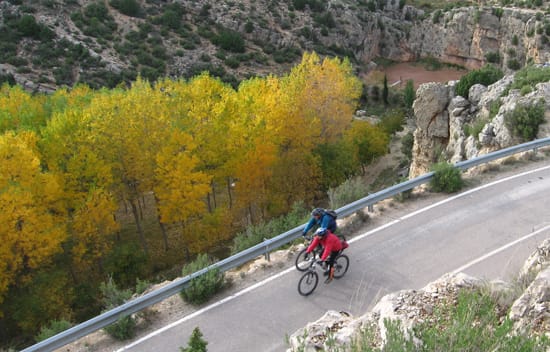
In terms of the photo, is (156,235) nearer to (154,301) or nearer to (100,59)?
(154,301)

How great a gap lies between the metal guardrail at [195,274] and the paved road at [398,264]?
671mm

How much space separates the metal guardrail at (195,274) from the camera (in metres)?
8.40

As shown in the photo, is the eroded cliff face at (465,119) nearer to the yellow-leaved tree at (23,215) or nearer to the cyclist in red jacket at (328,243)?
the cyclist in red jacket at (328,243)

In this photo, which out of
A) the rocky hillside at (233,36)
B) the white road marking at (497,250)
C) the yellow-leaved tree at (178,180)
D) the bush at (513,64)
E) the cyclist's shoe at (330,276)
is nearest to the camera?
the cyclist's shoe at (330,276)

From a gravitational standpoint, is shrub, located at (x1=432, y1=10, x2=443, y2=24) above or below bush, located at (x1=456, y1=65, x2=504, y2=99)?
above

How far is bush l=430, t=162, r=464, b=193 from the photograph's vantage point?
13062 millimetres

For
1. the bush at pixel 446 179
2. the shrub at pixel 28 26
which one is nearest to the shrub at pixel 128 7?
the shrub at pixel 28 26

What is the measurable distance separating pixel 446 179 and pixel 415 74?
60.0m

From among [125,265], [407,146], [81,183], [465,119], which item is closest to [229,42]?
[407,146]

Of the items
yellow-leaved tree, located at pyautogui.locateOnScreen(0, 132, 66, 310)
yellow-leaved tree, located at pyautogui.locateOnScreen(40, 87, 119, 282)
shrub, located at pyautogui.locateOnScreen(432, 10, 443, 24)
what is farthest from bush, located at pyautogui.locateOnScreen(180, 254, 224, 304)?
shrub, located at pyautogui.locateOnScreen(432, 10, 443, 24)

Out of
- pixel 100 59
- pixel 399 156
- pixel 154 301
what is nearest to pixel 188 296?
pixel 154 301

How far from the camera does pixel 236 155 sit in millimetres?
24469

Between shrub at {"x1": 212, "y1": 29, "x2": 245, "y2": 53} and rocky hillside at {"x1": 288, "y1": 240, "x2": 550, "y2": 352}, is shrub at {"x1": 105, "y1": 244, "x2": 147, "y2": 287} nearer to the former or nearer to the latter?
rocky hillside at {"x1": 288, "y1": 240, "x2": 550, "y2": 352}

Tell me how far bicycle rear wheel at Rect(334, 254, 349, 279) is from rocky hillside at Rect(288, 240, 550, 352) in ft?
8.71
